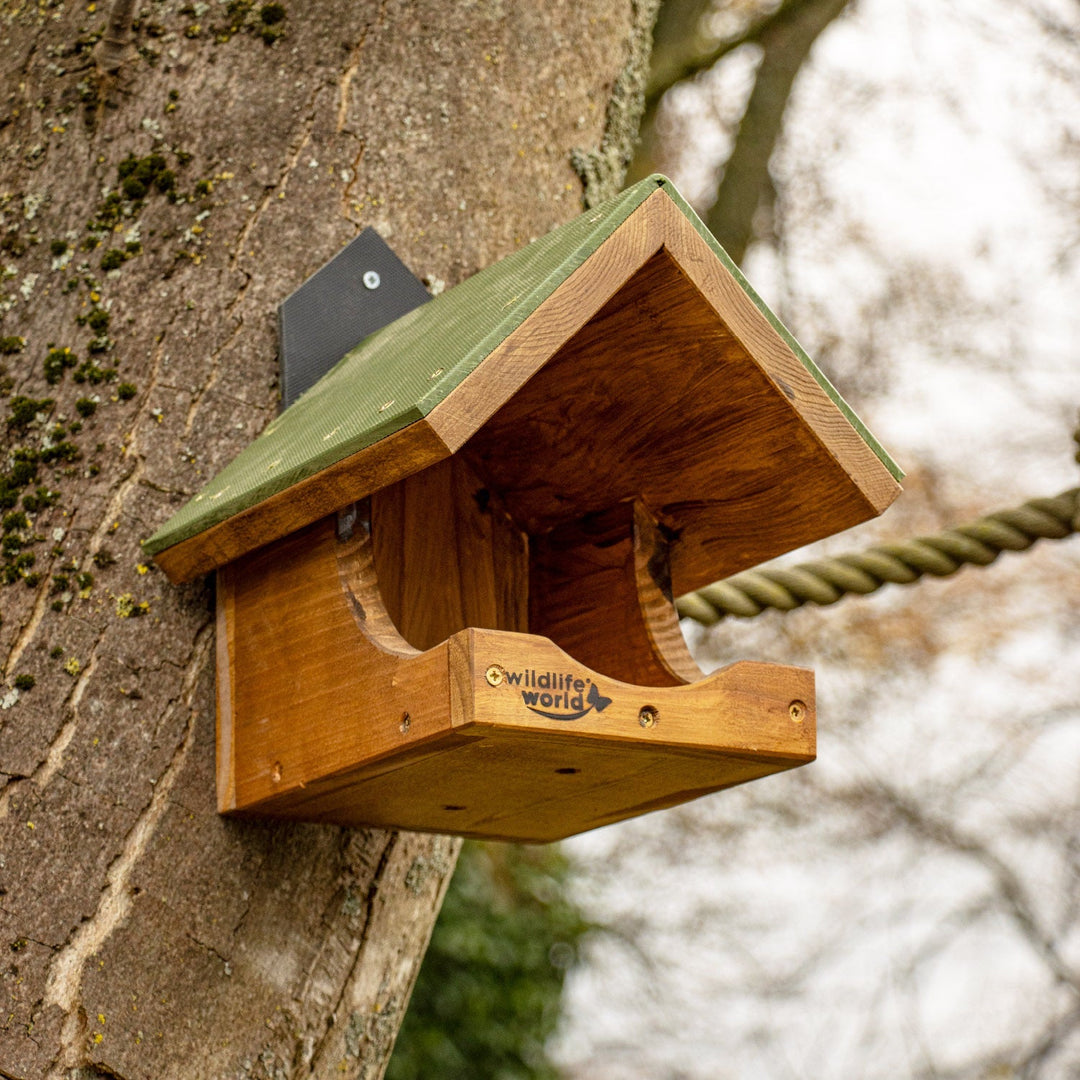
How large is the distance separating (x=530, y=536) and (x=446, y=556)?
0.48 ft

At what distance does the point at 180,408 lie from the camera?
1.29 meters

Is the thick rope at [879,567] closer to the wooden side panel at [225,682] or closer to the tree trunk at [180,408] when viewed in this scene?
the tree trunk at [180,408]

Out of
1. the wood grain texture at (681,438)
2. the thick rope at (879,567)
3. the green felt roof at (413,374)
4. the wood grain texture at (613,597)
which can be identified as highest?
the green felt roof at (413,374)

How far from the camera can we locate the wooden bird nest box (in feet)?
3.20

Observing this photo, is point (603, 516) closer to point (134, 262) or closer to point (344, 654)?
point (344, 654)

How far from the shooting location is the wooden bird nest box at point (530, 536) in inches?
38.4

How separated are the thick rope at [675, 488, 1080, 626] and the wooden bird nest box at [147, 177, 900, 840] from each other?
39 cm

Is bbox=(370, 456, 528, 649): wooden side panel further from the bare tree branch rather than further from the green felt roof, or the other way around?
the bare tree branch

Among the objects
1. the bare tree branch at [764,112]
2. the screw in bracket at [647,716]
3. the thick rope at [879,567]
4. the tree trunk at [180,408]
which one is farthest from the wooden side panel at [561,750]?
the bare tree branch at [764,112]

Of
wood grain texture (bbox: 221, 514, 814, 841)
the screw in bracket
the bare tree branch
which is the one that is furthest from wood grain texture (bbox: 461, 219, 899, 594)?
the bare tree branch

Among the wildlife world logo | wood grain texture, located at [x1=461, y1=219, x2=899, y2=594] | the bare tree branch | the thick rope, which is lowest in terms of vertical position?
the bare tree branch

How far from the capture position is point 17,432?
4.15 ft

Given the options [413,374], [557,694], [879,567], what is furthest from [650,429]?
[879,567]

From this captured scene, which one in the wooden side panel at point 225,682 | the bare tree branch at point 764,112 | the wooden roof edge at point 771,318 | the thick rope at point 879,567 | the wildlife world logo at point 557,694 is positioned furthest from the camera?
the bare tree branch at point 764,112
